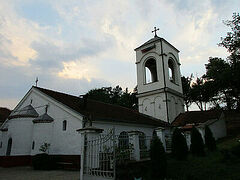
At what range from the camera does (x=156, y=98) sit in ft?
79.4

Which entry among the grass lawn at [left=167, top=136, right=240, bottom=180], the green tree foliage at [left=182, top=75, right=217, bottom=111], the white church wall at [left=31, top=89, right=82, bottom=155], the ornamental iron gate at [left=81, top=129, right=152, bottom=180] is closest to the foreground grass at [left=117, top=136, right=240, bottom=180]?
the grass lawn at [left=167, top=136, right=240, bottom=180]

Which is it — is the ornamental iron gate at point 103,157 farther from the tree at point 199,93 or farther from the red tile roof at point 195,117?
the tree at point 199,93

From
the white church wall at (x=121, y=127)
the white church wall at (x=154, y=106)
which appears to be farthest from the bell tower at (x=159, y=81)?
the white church wall at (x=121, y=127)

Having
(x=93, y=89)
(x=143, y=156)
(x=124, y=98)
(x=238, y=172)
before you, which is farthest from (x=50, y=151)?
(x=93, y=89)

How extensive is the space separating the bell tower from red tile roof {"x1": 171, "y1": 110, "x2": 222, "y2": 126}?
948 millimetres

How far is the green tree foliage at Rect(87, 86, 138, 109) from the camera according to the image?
4266 cm

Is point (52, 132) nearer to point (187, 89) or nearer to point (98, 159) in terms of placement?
point (98, 159)

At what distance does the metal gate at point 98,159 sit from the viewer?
305 inches

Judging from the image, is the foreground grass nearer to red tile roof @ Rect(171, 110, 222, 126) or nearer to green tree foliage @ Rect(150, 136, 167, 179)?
green tree foliage @ Rect(150, 136, 167, 179)

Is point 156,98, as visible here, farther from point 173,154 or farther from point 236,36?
point 173,154

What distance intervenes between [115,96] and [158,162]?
129 feet

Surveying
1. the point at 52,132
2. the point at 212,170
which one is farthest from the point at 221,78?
the point at 52,132

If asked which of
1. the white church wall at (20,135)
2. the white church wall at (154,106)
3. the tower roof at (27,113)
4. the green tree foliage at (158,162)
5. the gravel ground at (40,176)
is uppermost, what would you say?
the white church wall at (154,106)

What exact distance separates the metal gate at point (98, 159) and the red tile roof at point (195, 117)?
49.2 feet
